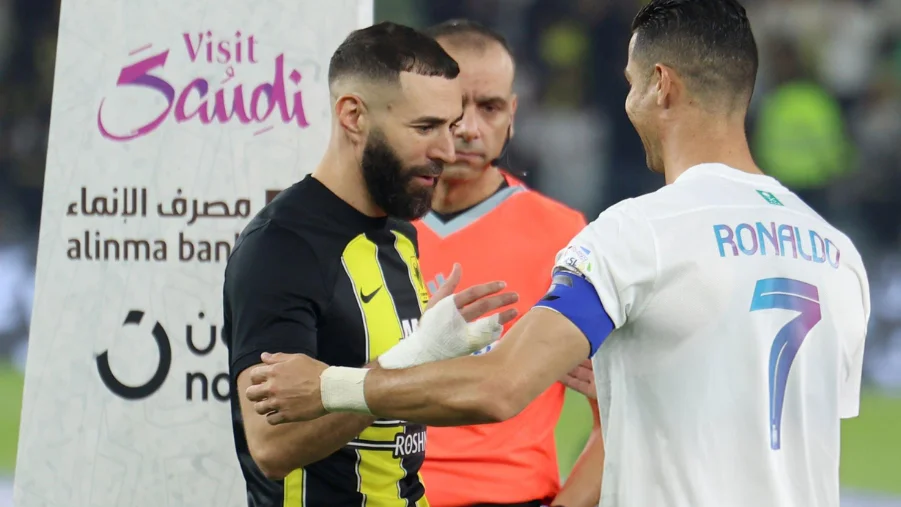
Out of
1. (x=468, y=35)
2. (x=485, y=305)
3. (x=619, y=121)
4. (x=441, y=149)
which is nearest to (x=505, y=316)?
(x=485, y=305)

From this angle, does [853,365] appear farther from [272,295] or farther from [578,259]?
[272,295]

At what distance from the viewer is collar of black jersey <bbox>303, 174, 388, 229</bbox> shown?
331 centimetres

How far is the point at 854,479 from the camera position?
9297 millimetres

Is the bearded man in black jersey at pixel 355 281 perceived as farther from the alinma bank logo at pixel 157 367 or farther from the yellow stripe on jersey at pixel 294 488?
the alinma bank logo at pixel 157 367

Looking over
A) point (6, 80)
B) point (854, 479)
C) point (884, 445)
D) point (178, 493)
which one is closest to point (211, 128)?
point (178, 493)

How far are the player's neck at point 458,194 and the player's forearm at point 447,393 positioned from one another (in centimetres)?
170

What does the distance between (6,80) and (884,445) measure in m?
10.7

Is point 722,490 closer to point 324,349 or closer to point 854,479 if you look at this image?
point 324,349

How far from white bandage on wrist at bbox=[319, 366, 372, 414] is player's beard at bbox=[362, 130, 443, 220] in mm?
766

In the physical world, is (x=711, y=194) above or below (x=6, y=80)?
below

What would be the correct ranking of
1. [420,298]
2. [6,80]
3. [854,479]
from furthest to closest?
[6,80], [854,479], [420,298]

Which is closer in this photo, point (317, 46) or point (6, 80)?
point (317, 46)

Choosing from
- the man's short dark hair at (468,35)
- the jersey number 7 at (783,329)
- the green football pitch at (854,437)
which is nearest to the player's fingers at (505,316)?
the jersey number 7 at (783,329)

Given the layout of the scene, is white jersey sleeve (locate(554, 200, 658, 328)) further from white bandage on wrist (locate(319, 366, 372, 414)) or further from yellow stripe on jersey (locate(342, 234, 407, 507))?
yellow stripe on jersey (locate(342, 234, 407, 507))
